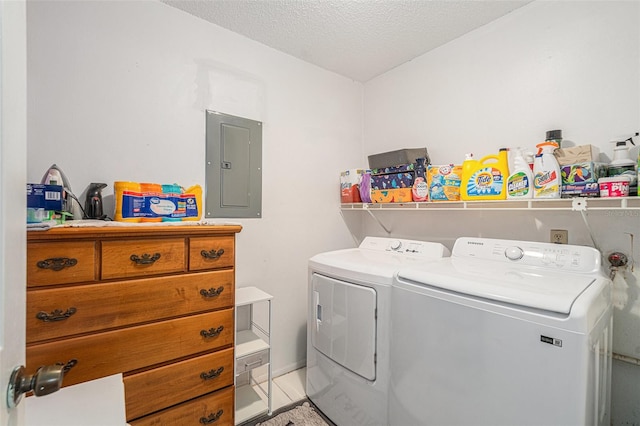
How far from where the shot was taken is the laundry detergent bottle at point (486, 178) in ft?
5.34

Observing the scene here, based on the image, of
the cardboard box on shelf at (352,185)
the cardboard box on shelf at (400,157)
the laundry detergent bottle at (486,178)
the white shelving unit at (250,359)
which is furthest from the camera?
the cardboard box on shelf at (352,185)

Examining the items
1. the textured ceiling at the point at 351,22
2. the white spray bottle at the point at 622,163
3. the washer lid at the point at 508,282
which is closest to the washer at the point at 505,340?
the washer lid at the point at 508,282

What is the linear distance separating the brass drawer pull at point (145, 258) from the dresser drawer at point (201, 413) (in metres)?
0.69

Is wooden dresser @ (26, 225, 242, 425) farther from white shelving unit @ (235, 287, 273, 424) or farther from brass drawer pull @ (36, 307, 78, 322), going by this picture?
white shelving unit @ (235, 287, 273, 424)

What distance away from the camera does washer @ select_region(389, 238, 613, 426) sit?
94 cm

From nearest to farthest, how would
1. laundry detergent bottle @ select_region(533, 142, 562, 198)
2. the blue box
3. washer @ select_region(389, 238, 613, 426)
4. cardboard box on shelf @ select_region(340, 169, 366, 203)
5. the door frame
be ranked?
the door frame < washer @ select_region(389, 238, 613, 426) < the blue box < laundry detergent bottle @ select_region(533, 142, 562, 198) < cardboard box on shelf @ select_region(340, 169, 366, 203)

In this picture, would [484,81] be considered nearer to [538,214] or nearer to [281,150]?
[538,214]

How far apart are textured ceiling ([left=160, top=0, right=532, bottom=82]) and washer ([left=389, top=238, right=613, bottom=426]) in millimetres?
1515

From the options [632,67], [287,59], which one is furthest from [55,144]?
[632,67]

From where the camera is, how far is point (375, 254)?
2023mm

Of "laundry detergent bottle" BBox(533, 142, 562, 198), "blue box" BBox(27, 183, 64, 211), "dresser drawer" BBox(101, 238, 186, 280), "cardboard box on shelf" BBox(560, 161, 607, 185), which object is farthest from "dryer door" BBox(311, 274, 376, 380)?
"blue box" BBox(27, 183, 64, 211)

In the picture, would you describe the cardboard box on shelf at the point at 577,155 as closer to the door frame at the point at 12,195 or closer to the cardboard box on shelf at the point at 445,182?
the cardboard box on shelf at the point at 445,182

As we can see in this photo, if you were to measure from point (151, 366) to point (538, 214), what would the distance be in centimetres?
225

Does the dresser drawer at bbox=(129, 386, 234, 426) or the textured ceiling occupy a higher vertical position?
the textured ceiling
